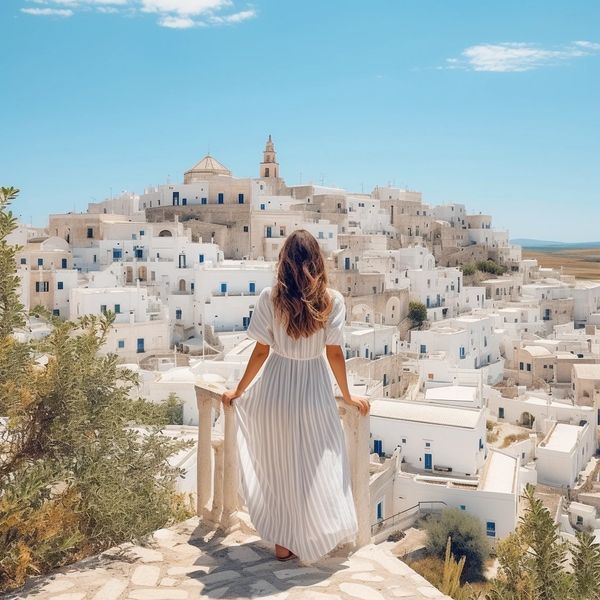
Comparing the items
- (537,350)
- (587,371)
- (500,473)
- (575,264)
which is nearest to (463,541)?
(500,473)

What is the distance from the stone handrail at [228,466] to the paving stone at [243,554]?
0.26 metres

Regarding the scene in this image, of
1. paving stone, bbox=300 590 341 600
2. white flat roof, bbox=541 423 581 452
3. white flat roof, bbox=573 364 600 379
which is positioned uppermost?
paving stone, bbox=300 590 341 600

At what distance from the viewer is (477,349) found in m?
32.0

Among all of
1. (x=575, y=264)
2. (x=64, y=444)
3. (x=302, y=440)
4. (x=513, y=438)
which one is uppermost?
(x=302, y=440)

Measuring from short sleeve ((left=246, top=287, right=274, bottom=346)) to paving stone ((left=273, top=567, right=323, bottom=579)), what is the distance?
124 cm

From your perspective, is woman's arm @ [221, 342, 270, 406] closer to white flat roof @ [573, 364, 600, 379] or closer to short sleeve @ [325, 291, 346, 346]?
→ short sleeve @ [325, 291, 346, 346]

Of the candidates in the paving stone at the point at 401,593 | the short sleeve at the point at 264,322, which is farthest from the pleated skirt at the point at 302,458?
the paving stone at the point at 401,593

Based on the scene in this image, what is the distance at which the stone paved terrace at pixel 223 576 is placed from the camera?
3268mm

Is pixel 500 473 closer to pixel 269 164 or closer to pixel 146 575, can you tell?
pixel 146 575

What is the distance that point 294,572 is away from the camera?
3488 mm

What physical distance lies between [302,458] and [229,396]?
2.02ft

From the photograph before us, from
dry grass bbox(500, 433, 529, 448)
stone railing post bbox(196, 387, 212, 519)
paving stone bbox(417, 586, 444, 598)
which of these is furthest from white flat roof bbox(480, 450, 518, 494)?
paving stone bbox(417, 586, 444, 598)

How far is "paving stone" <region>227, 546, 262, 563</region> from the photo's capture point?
3682 millimetres

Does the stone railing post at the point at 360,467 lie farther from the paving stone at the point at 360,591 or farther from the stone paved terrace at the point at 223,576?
the paving stone at the point at 360,591
